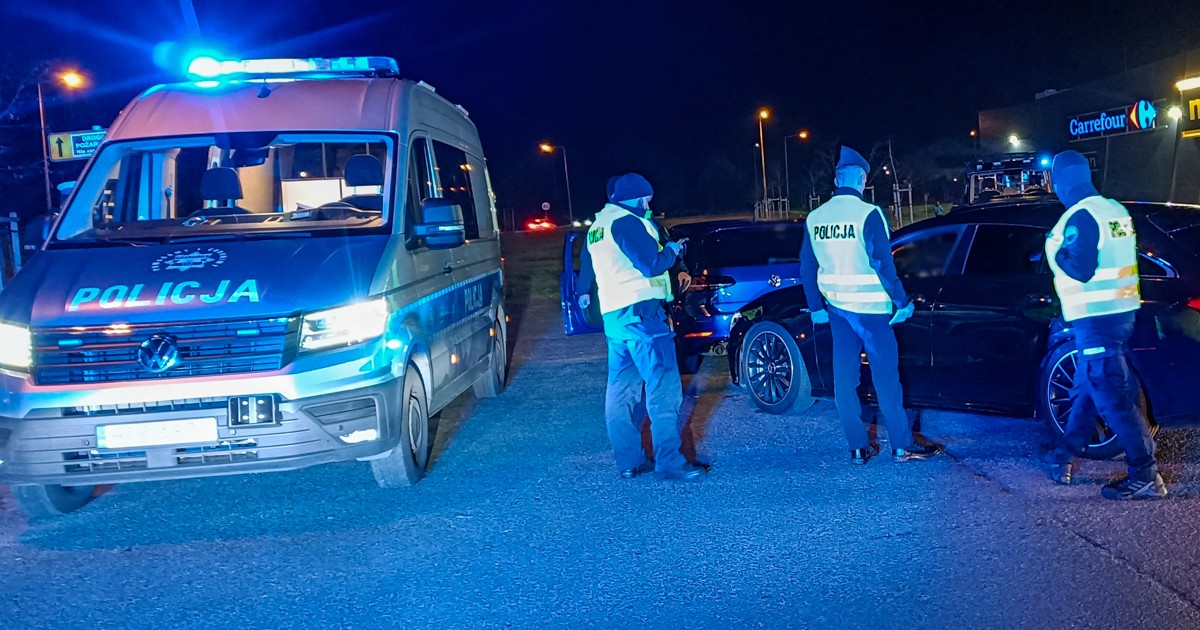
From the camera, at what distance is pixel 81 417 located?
5.00 meters

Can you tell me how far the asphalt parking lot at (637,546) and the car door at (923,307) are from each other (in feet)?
1.49

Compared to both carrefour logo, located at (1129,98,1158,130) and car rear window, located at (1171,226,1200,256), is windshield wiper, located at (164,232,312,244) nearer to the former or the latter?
car rear window, located at (1171,226,1200,256)

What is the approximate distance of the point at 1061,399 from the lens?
575 centimetres

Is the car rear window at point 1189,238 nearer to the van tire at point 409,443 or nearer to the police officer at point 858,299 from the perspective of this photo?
the police officer at point 858,299

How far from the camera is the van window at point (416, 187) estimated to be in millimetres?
6031

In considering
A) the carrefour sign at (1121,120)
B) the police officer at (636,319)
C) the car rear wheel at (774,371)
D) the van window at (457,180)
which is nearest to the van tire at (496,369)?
the van window at (457,180)

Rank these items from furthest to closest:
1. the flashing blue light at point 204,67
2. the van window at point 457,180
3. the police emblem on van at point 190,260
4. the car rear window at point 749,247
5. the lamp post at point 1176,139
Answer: the lamp post at point 1176,139, the car rear window at point 749,247, the van window at point 457,180, the flashing blue light at point 204,67, the police emblem on van at point 190,260

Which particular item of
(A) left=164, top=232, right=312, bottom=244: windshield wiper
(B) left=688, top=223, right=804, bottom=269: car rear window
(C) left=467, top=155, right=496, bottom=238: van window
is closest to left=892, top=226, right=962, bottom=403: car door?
(B) left=688, top=223, right=804, bottom=269: car rear window

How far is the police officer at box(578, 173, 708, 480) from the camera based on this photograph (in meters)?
5.62

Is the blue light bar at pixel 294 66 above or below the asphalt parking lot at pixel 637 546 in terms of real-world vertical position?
above

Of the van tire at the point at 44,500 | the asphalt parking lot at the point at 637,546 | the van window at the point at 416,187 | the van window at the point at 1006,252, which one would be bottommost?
the asphalt parking lot at the point at 637,546

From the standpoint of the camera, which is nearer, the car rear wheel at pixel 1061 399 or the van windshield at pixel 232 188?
the car rear wheel at pixel 1061 399

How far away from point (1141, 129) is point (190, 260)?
3005cm

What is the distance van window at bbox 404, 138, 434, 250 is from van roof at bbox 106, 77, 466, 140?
1.04ft
